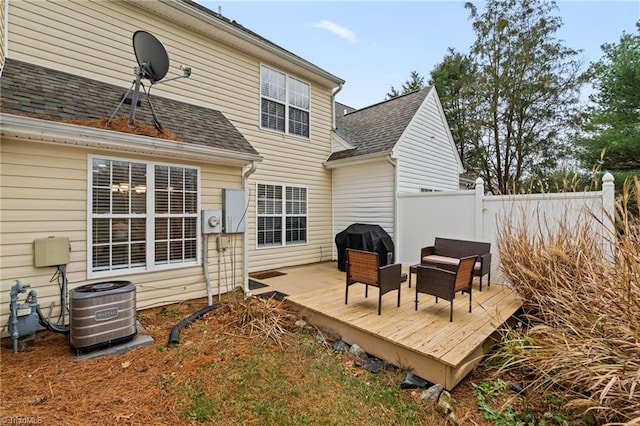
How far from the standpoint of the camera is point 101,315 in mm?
3332

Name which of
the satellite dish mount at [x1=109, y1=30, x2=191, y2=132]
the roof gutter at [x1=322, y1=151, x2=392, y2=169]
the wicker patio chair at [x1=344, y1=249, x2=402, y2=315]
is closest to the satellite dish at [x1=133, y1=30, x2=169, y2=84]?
the satellite dish mount at [x1=109, y1=30, x2=191, y2=132]

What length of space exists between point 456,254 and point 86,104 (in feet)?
23.7

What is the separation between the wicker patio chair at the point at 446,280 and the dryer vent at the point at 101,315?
3.84 metres

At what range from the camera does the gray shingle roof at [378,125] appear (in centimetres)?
825

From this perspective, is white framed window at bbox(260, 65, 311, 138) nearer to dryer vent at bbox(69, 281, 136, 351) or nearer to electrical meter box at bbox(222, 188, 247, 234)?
electrical meter box at bbox(222, 188, 247, 234)

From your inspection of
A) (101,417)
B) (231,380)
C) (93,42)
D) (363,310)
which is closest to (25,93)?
(93,42)

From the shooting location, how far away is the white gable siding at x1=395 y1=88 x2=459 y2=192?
8.16 meters

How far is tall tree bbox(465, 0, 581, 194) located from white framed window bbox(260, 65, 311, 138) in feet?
30.8

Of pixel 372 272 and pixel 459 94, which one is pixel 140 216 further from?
pixel 459 94

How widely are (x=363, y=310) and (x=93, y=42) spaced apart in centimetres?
687

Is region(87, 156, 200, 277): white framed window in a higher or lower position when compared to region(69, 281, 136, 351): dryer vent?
higher

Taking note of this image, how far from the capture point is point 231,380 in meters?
2.88

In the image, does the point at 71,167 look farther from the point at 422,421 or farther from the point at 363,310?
the point at 422,421

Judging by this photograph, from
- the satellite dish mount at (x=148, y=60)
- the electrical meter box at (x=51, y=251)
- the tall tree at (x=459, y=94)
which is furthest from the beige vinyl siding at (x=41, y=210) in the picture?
the tall tree at (x=459, y=94)
